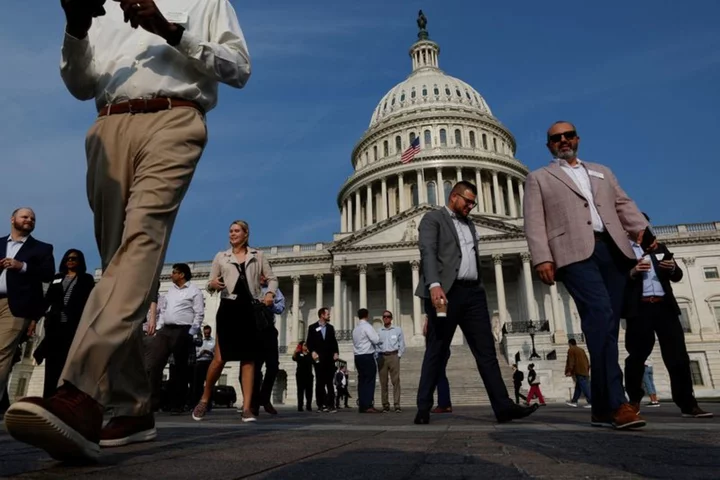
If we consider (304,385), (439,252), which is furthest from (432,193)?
(439,252)

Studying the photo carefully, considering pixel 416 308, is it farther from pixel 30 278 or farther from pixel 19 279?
pixel 19 279

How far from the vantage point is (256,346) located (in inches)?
265

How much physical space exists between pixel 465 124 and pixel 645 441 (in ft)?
210

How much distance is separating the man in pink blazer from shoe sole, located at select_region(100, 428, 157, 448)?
11.9 ft

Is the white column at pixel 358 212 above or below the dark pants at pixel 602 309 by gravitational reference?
above

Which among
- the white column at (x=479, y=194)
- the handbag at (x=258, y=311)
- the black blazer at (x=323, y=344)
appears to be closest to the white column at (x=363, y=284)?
the white column at (x=479, y=194)

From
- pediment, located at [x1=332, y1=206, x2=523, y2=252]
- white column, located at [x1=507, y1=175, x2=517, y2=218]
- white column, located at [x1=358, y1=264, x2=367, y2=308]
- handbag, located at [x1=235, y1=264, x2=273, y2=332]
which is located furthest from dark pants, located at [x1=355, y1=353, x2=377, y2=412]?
white column, located at [x1=507, y1=175, x2=517, y2=218]

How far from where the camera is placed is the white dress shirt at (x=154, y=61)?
3424 millimetres

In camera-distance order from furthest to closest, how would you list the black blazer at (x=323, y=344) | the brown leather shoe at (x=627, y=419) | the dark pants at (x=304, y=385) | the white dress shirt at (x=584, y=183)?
1. the dark pants at (x=304, y=385)
2. the black blazer at (x=323, y=344)
3. the white dress shirt at (x=584, y=183)
4. the brown leather shoe at (x=627, y=419)

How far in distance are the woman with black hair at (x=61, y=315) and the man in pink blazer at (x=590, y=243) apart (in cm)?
630

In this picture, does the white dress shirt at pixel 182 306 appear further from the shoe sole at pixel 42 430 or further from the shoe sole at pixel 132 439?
the shoe sole at pixel 42 430

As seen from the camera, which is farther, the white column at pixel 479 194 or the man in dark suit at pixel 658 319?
the white column at pixel 479 194

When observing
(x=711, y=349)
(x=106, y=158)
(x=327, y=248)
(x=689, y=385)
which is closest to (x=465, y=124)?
(x=327, y=248)

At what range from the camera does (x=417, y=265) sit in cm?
4338
